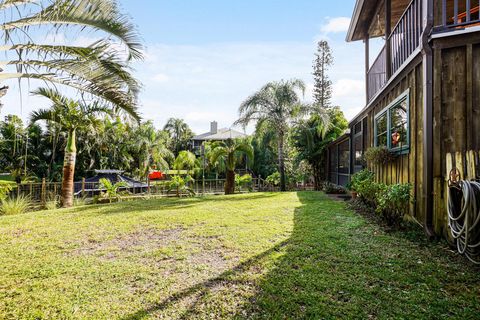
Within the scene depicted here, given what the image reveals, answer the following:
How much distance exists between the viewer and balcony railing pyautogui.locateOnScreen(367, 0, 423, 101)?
5052 mm

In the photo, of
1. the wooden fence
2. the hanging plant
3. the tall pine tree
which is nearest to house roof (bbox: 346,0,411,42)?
the hanging plant

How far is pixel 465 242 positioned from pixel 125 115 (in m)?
5.70

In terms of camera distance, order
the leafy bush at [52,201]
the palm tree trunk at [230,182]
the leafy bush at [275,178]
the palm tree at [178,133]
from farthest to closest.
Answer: the palm tree at [178,133], the leafy bush at [275,178], the palm tree trunk at [230,182], the leafy bush at [52,201]

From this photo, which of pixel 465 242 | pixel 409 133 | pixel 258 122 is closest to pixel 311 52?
pixel 258 122

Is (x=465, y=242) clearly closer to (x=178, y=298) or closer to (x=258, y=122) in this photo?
Answer: (x=178, y=298)

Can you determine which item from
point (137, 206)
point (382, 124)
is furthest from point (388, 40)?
point (137, 206)

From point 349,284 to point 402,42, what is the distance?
216 inches

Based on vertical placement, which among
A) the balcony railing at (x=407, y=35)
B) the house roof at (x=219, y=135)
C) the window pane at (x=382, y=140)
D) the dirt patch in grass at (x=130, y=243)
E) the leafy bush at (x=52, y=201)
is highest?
the house roof at (x=219, y=135)

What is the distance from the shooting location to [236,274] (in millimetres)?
3104

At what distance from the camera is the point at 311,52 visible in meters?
30.6

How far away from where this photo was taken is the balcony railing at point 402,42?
5.05 meters

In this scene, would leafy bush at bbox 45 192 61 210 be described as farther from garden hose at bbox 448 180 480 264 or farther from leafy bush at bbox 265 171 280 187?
garden hose at bbox 448 180 480 264

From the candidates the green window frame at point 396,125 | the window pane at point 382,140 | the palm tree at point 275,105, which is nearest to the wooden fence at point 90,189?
the palm tree at point 275,105

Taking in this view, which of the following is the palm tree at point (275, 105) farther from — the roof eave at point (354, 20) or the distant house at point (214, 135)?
the distant house at point (214, 135)
